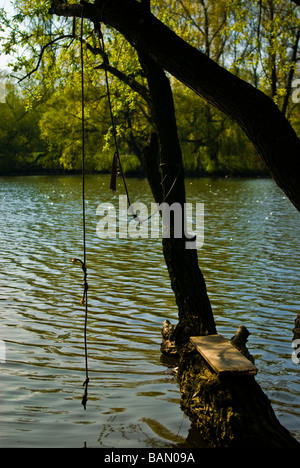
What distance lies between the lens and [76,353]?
7137 mm

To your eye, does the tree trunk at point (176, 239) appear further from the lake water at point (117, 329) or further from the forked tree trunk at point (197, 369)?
the lake water at point (117, 329)

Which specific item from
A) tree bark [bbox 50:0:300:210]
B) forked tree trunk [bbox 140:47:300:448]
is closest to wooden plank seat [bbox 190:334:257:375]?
forked tree trunk [bbox 140:47:300:448]

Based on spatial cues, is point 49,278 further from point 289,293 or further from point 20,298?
point 289,293

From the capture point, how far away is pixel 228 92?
4637 millimetres

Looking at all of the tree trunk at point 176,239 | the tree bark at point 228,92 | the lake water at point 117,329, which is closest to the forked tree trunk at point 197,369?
the tree trunk at point 176,239

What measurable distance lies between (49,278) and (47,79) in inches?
148

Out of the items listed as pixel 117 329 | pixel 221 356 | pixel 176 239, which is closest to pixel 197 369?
pixel 221 356

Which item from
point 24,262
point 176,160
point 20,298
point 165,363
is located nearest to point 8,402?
point 165,363

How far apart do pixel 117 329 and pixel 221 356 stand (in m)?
3.33

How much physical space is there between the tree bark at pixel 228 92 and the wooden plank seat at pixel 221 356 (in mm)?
1344

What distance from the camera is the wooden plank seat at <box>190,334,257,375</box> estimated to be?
15.2 ft

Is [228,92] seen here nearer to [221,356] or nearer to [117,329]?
[221,356]

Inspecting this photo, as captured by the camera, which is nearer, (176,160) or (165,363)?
(176,160)

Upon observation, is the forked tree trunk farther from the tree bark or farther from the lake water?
the tree bark
